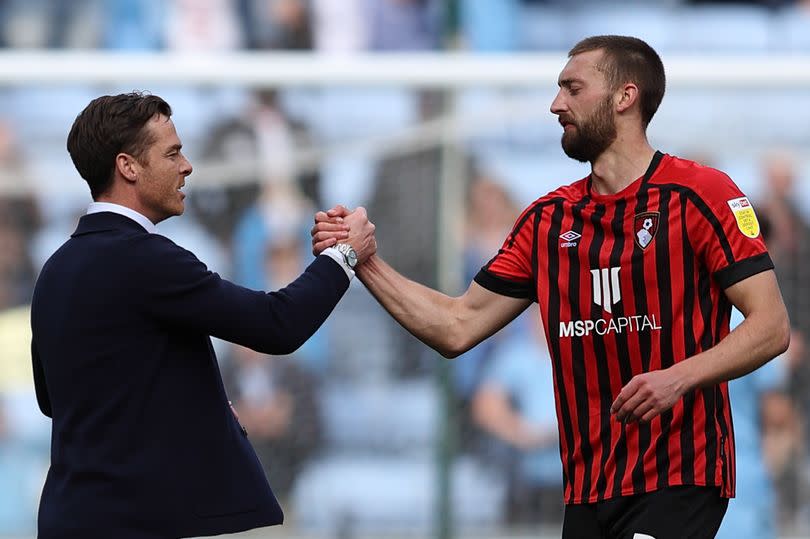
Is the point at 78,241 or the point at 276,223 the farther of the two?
the point at 276,223

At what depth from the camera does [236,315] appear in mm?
3146

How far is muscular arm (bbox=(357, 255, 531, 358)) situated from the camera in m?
3.71

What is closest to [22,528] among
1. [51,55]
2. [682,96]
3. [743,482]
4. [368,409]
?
[368,409]

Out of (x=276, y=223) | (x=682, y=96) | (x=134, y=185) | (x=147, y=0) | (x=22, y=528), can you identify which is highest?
(x=147, y=0)

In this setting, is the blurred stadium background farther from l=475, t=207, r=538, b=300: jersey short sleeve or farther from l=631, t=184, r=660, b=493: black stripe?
l=631, t=184, r=660, b=493: black stripe

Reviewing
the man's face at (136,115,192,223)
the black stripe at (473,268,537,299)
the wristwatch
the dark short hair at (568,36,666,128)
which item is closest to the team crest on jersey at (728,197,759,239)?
the dark short hair at (568,36,666,128)

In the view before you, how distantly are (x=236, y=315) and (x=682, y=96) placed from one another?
12.1 feet

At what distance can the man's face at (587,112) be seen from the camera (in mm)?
3488

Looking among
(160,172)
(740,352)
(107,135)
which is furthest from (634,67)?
(107,135)

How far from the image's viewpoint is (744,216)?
3.31 meters

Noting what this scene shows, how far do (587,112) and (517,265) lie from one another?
1.46 feet

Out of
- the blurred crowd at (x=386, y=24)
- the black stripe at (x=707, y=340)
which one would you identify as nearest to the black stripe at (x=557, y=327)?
the black stripe at (x=707, y=340)

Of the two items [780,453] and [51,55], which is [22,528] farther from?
[780,453]

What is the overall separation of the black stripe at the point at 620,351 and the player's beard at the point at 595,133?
16cm
